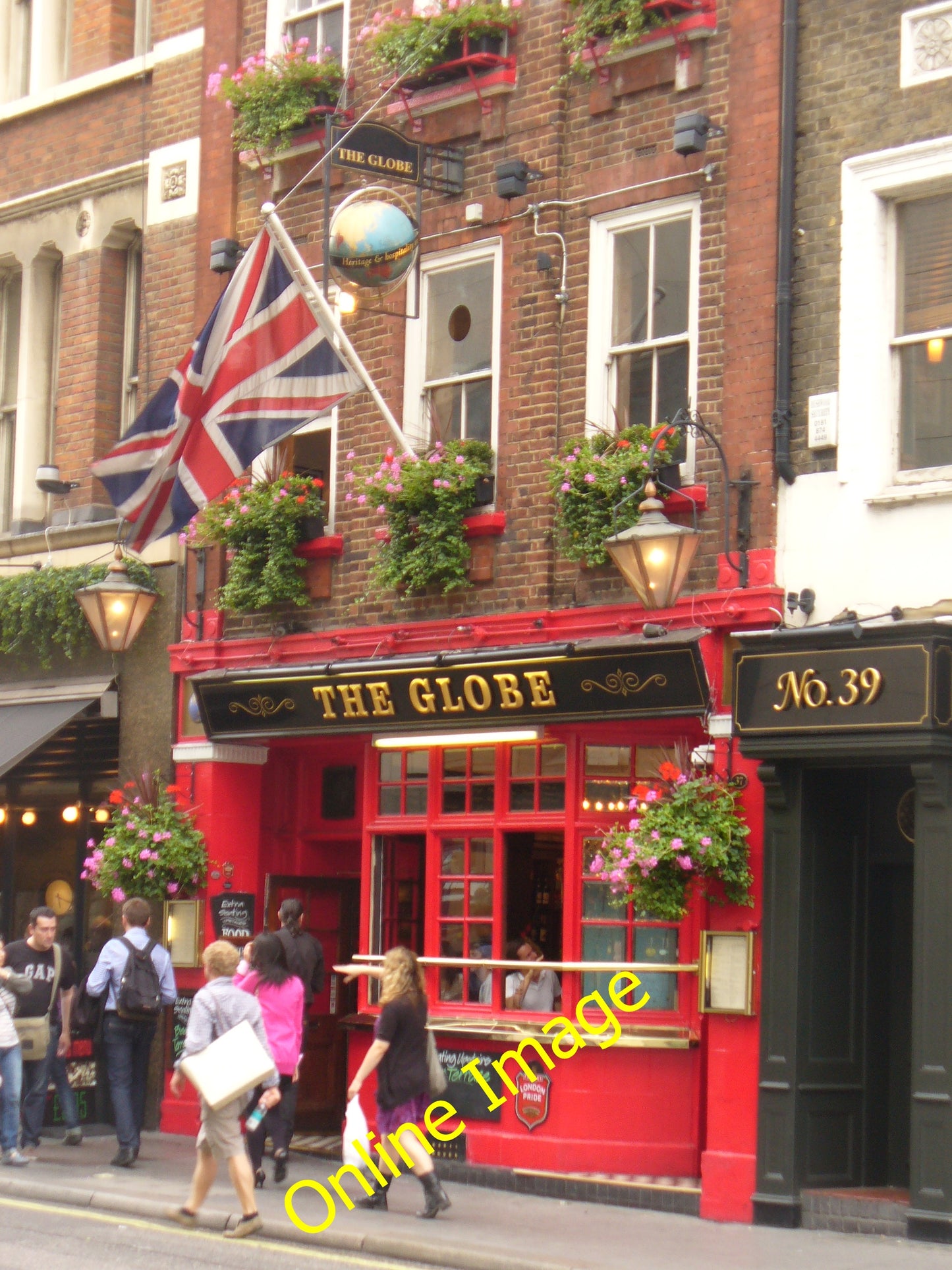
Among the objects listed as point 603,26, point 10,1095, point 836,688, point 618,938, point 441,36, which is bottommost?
point 10,1095

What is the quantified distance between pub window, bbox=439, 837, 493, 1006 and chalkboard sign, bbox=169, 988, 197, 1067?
2525mm

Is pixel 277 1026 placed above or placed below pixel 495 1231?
above

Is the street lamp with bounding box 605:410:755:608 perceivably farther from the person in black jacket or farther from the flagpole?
the person in black jacket

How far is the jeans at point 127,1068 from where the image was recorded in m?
14.0

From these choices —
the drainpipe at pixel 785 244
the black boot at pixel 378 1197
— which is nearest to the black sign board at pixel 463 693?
the drainpipe at pixel 785 244

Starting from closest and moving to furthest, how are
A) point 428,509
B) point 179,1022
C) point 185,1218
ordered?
point 185,1218, point 428,509, point 179,1022

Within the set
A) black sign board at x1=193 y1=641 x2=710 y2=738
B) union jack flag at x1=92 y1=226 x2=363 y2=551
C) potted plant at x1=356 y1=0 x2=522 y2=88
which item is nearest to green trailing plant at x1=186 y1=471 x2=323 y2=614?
black sign board at x1=193 y1=641 x2=710 y2=738

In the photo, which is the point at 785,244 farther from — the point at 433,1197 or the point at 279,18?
the point at 433,1197

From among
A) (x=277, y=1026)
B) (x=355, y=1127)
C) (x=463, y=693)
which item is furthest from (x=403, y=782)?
(x=355, y=1127)

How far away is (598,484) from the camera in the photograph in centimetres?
1338

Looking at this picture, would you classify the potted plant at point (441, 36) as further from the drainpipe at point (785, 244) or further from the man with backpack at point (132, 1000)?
the man with backpack at point (132, 1000)

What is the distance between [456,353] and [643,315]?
6.14 ft

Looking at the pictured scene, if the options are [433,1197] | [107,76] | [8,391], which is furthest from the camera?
[8,391]

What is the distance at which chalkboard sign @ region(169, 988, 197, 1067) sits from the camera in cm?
1612
